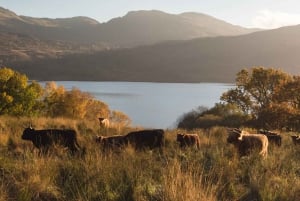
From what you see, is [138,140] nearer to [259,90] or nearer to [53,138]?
[53,138]

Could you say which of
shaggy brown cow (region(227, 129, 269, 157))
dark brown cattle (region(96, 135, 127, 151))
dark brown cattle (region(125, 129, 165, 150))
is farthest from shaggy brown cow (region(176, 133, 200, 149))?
dark brown cattle (region(96, 135, 127, 151))

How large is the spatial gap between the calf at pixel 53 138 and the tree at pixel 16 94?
1174 inches

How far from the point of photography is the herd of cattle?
30.9ft

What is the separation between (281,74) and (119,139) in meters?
52.3

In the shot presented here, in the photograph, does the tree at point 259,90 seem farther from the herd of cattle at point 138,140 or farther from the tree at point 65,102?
the herd of cattle at point 138,140

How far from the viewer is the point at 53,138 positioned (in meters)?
9.95

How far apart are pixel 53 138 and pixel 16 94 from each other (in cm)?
3318

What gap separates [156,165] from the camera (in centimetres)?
738

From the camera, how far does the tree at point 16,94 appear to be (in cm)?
3875

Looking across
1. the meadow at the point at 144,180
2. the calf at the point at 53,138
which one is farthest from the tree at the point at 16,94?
the meadow at the point at 144,180

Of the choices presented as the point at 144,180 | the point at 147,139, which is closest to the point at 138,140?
the point at 147,139

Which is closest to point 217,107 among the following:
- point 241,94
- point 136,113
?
point 241,94

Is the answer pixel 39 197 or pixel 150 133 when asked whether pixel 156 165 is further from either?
pixel 150 133

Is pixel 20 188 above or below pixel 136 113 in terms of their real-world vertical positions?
above
